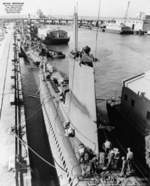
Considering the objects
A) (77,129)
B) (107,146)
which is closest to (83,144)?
(77,129)

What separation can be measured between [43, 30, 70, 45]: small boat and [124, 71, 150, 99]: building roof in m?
70.3

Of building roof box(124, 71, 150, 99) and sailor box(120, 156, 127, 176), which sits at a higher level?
building roof box(124, 71, 150, 99)

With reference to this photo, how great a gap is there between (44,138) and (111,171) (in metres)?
11.4

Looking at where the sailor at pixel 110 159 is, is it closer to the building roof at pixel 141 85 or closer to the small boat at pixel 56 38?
the building roof at pixel 141 85

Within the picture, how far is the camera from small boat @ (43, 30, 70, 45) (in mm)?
88375

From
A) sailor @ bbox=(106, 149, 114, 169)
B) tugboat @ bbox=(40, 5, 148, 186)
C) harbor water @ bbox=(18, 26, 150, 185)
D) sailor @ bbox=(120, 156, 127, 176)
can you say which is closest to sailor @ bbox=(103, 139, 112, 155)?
tugboat @ bbox=(40, 5, 148, 186)

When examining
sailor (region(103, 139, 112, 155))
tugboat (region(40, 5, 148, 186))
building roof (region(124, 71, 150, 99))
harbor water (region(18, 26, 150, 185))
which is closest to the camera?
tugboat (region(40, 5, 148, 186))

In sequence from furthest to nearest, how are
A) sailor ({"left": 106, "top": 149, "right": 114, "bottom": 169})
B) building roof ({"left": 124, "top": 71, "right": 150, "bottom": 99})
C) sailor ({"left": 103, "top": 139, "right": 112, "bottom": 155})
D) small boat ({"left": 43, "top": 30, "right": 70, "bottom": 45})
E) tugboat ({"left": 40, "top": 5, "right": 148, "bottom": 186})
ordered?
small boat ({"left": 43, "top": 30, "right": 70, "bottom": 45}) → building roof ({"left": 124, "top": 71, "right": 150, "bottom": 99}) → sailor ({"left": 103, "top": 139, "right": 112, "bottom": 155}) → sailor ({"left": 106, "top": 149, "right": 114, "bottom": 169}) → tugboat ({"left": 40, "top": 5, "right": 148, "bottom": 186})

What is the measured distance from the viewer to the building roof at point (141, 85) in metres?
19.7

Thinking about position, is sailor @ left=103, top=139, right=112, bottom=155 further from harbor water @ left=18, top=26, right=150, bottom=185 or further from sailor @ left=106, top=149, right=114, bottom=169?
harbor water @ left=18, top=26, right=150, bottom=185

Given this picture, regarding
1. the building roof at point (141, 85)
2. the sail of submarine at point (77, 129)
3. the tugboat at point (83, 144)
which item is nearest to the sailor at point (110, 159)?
the tugboat at point (83, 144)

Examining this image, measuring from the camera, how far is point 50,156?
1975 cm

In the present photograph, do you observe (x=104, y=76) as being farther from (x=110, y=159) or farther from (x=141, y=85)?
(x=110, y=159)

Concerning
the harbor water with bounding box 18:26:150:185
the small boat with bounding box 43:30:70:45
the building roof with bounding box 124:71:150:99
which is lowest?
the harbor water with bounding box 18:26:150:185
